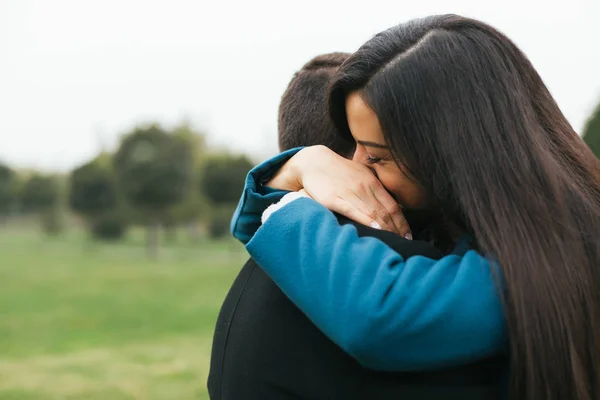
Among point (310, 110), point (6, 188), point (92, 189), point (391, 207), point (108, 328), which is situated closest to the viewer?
point (391, 207)

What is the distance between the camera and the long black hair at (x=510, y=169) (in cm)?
132

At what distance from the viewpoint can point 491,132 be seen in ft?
4.66

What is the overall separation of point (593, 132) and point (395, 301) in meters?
7.41

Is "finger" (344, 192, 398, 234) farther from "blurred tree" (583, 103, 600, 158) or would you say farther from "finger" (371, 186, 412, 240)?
"blurred tree" (583, 103, 600, 158)

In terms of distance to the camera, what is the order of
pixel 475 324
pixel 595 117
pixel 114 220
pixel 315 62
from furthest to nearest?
1. pixel 114 220
2. pixel 595 117
3. pixel 315 62
4. pixel 475 324

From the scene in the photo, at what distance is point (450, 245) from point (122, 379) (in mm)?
8181

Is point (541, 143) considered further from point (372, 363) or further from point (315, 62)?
point (315, 62)

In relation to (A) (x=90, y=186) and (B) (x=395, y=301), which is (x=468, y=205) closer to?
(B) (x=395, y=301)

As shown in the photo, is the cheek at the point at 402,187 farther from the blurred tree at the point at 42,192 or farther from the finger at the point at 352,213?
the blurred tree at the point at 42,192

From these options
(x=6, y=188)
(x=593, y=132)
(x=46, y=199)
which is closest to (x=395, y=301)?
(x=593, y=132)

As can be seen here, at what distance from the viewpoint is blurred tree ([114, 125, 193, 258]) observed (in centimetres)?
2933

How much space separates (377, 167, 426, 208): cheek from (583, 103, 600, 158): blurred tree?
6.21 meters

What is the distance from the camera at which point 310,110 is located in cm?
232

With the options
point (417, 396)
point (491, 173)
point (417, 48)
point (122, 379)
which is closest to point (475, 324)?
point (417, 396)
